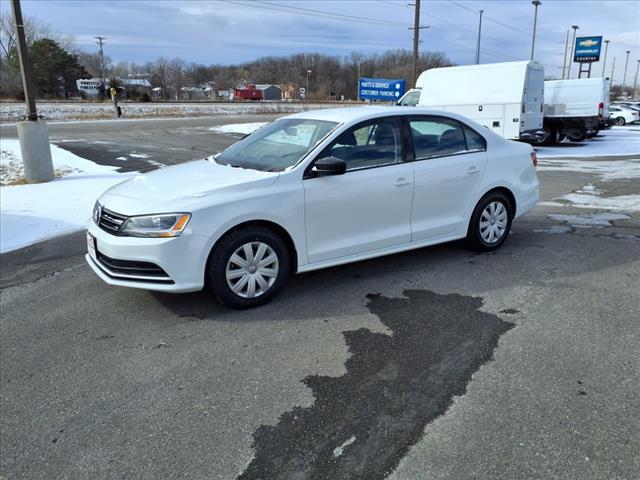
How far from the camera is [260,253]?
172 inches

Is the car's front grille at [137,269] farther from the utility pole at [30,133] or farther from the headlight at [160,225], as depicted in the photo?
the utility pole at [30,133]

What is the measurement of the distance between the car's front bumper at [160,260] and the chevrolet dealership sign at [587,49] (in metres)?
44.4

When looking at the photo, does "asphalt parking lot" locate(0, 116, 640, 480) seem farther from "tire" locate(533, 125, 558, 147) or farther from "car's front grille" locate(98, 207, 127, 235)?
"tire" locate(533, 125, 558, 147)

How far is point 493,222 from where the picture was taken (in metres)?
5.95

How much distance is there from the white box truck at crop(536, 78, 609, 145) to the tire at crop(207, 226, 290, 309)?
60.3ft

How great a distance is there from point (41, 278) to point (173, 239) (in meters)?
2.32

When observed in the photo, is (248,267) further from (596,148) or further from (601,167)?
(596,148)

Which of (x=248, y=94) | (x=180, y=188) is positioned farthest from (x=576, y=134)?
(x=248, y=94)

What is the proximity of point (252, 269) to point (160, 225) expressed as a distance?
0.82 meters

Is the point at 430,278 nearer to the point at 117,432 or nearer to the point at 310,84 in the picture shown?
the point at 117,432

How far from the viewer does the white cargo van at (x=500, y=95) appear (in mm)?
16484

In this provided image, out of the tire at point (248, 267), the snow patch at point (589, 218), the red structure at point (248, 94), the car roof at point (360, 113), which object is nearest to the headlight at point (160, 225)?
the tire at point (248, 267)

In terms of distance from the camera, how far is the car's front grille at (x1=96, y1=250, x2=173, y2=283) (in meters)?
4.09

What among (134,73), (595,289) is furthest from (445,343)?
(134,73)
